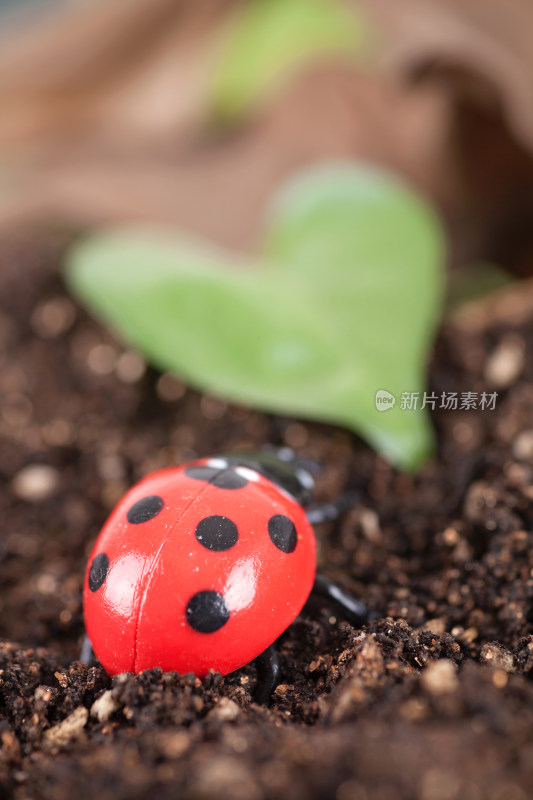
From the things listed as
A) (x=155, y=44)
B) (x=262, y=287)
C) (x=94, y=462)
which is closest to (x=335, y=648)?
(x=94, y=462)

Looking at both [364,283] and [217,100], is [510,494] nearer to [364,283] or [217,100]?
[364,283]

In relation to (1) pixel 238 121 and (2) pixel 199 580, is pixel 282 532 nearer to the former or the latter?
(2) pixel 199 580

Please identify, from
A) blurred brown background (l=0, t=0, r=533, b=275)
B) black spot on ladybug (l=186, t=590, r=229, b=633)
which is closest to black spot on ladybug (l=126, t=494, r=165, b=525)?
black spot on ladybug (l=186, t=590, r=229, b=633)

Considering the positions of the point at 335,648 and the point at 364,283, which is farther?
the point at 364,283

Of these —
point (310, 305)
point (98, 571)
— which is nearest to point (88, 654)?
point (98, 571)

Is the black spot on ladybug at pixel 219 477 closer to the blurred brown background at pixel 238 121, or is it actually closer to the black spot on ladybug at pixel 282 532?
the black spot on ladybug at pixel 282 532
